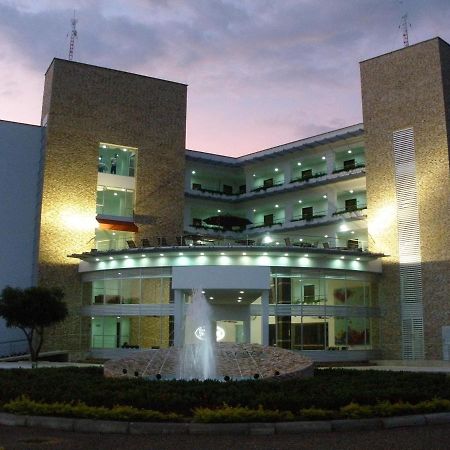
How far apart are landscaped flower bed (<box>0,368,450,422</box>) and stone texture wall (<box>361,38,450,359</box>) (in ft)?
84.6

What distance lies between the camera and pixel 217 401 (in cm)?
1514

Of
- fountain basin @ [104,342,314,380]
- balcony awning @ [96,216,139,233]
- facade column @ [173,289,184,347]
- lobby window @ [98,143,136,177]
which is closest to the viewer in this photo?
fountain basin @ [104,342,314,380]

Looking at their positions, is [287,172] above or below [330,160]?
below

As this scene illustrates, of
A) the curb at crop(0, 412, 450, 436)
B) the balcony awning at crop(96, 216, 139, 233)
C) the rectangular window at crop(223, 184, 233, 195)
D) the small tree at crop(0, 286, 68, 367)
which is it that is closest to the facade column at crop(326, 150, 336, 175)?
the rectangular window at crop(223, 184, 233, 195)

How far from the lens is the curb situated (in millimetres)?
12977

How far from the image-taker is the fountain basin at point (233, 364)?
854 inches

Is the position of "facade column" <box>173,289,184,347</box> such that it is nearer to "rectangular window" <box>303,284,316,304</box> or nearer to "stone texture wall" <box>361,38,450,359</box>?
"rectangular window" <box>303,284,316,304</box>

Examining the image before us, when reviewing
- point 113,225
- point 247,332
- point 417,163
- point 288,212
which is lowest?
point 247,332

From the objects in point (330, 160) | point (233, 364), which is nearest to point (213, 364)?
point (233, 364)

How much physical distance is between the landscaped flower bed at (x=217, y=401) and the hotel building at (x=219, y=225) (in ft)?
65.5

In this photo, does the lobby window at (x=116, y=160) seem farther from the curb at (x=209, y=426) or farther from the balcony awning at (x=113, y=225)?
the curb at (x=209, y=426)

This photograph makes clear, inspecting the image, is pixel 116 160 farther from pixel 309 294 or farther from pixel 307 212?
pixel 309 294

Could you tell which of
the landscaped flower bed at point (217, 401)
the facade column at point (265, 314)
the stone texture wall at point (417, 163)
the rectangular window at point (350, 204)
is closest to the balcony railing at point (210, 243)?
the rectangular window at point (350, 204)

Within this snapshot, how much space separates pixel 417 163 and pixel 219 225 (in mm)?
15709
